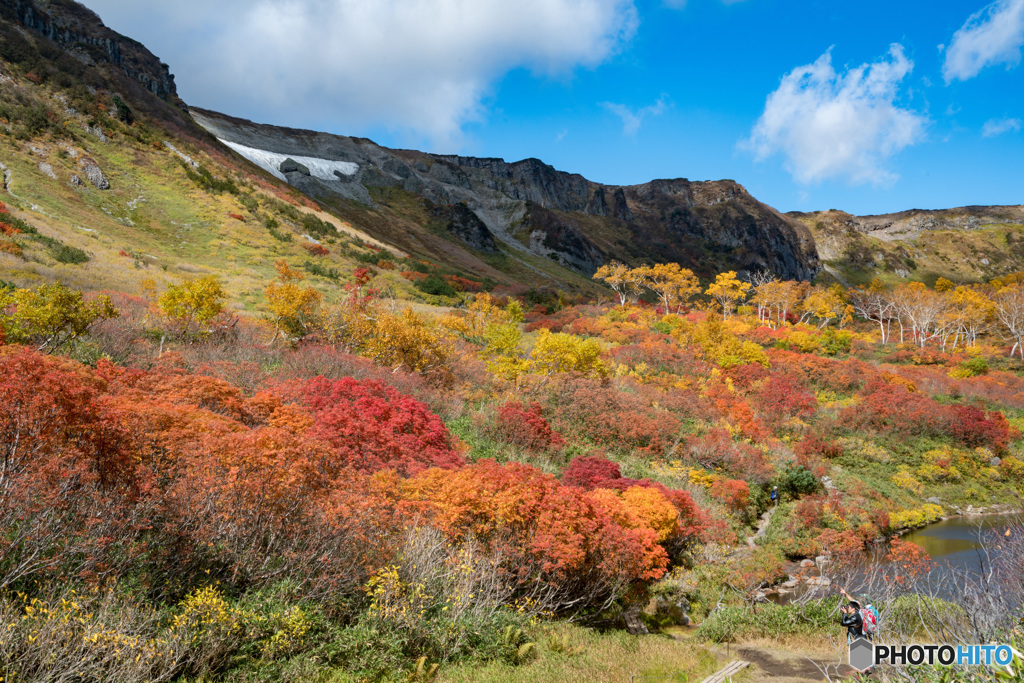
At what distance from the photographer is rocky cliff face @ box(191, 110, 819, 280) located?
256ft

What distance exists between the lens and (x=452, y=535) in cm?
863

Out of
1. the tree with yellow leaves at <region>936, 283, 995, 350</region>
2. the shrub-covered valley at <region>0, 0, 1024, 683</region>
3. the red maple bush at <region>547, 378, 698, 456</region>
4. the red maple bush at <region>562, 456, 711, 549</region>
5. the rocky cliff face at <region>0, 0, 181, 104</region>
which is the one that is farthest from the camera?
the rocky cliff face at <region>0, 0, 181, 104</region>

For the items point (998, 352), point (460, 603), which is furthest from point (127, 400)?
point (998, 352)

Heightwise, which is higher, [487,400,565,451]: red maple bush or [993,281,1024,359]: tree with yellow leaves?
[993,281,1024,359]: tree with yellow leaves

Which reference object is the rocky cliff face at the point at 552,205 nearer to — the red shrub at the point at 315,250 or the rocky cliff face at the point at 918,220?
the rocky cliff face at the point at 918,220

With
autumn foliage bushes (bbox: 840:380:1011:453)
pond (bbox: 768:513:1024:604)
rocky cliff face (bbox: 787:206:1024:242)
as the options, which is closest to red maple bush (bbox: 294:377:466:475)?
pond (bbox: 768:513:1024:604)

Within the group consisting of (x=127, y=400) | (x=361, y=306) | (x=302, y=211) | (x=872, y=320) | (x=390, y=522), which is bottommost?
(x=390, y=522)

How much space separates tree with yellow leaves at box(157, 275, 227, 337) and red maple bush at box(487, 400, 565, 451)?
10706 millimetres

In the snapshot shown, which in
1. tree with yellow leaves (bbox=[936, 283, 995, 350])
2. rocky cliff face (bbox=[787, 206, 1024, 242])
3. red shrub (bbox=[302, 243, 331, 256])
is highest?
rocky cliff face (bbox=[787, 206, 1024, 242])

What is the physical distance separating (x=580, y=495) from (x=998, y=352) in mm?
48989

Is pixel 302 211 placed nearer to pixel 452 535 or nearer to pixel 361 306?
pixel 361 306

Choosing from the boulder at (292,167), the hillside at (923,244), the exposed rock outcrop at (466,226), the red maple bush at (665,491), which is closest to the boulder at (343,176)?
the boulder at (292,167)

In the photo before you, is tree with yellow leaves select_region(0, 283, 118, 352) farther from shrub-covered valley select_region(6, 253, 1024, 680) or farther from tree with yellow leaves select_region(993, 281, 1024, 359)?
tree with yellow leaves select_region(993, 281, 1024, 359)

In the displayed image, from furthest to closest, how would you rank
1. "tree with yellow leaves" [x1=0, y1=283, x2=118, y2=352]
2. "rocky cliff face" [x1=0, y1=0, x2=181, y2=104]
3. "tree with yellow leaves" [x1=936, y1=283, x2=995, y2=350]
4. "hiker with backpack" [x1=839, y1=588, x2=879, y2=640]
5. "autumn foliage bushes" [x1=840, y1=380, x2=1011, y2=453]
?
1. "rocky cliff face" [x1=0, y1=0, x2=181, y2=104]
2. "tree with yellow leaves" [x1=936, y1=283, x2=995, y2=350]
3. "autumn foliage bushes" [x1=840, y1=380, x2=1011, y2=453]
4. "tree with yellow leaves" [x1=0, y1=283, x2=118, y2=352]
5. "hiker with backpack" [x1=839, y1=588, x2=879, y2=640]
